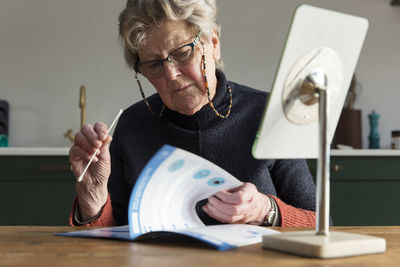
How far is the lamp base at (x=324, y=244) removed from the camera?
70cm

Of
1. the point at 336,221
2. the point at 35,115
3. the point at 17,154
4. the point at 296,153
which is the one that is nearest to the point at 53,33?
the point at 35,115

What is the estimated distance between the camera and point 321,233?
0.78m

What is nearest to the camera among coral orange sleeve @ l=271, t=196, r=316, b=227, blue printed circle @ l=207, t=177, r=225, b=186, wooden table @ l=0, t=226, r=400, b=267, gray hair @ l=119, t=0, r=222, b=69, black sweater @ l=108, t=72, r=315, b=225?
wooden table @ l=0, t=226, r=400, b=267

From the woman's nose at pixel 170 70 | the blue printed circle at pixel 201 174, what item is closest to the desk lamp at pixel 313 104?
the blue printed circle at pixel 201 174

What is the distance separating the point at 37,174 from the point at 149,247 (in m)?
2.17

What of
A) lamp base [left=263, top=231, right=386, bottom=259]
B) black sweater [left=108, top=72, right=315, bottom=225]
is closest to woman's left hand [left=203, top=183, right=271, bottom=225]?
lamp base [left=263, top=231, right=386, bottom=259]

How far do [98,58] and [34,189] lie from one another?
1083 millimetres

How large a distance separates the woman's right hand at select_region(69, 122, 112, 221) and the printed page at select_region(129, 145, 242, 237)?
240mm

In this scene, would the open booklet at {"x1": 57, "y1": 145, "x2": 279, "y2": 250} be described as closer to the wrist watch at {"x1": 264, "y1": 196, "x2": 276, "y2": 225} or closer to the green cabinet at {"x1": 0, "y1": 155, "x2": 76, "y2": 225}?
the wrist watch at {"x1": 264, "y1": 196, "x2": 276, "y2": 225}

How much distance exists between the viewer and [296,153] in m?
0.86

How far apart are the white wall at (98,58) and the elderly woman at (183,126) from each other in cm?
183

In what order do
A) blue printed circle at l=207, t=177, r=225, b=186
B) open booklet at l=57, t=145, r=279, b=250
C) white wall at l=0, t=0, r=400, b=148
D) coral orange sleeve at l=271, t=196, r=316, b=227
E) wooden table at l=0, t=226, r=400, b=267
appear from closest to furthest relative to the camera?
wooden table at l=0, t=226, r=400, b=267 → open booklet at l=57, t=145, r=279, b=250 → blue printed circle at l=207, t=177, r=225, b=186 → coral orange sleeve at l=271, t=196, r=316, b=227 → white wall at l=0, t=0, r=400, b=148

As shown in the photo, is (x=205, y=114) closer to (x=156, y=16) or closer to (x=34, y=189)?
(x=156, y=16)

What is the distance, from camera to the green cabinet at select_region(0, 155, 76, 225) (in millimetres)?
2801
